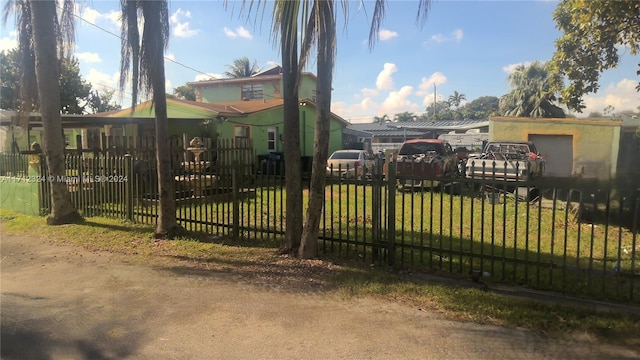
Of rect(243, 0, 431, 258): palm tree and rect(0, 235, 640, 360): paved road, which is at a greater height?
rect(243, 0, 431, 258): palm tree

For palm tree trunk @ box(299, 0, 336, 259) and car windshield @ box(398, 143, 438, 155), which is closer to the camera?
palm tree trunk @ box(299, 0, 336, 259)

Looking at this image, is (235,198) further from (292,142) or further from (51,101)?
(51,101)

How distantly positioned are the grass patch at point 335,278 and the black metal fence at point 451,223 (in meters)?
0.42

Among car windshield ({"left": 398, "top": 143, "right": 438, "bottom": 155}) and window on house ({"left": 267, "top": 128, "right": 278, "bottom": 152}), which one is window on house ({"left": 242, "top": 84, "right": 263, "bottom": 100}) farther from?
car windshield ({"left": 398, "top": 143, "right": 438, "bottom": 155})

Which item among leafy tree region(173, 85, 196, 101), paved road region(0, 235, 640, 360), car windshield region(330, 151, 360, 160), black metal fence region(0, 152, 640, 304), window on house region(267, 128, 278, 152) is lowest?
paved road region(0, 235, 640, 360)

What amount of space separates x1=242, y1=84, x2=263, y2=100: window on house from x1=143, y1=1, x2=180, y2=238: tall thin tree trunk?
22456mm

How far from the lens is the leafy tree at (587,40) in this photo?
24.4ft

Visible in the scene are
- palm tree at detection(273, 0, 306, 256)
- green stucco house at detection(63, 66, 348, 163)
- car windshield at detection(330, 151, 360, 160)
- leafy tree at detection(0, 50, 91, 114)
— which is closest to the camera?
palm tree at detection(273, 0, 306, 256)

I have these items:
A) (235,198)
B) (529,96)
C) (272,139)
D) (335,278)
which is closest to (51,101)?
(235,198)

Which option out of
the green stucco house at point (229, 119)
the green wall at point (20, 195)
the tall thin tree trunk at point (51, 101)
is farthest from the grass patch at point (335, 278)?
the green stucco house at point (229, 119)

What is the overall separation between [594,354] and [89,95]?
40.0 meters

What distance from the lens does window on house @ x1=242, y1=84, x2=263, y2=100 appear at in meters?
30.2

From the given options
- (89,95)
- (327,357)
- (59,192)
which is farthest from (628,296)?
(89,95)

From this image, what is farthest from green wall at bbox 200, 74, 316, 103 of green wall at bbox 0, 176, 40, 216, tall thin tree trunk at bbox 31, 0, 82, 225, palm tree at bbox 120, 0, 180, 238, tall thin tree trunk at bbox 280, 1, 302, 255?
tall thin tree trunk at bbox 280, 1, 302, 255
